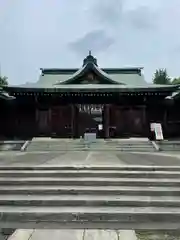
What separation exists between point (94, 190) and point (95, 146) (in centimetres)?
728

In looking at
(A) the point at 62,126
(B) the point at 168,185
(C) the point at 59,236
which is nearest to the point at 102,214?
(C) the point at 59,236

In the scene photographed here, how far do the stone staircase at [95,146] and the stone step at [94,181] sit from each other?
597cm

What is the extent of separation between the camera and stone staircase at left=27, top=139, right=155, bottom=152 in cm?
1373

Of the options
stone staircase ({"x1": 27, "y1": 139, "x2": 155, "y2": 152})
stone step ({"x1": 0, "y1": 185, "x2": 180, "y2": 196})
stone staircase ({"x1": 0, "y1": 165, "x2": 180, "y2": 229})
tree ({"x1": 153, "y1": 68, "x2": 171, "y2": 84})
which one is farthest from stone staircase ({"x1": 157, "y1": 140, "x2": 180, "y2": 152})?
tree ({"x1": 153, "y1": 68, "x2": 171, "y2": 84})

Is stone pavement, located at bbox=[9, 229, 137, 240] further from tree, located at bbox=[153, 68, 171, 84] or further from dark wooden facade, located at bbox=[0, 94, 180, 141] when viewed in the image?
tree, located at bbox=[153, 68, 171, 84]

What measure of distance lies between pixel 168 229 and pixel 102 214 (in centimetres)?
124

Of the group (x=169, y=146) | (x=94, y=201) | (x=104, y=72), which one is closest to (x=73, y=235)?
(x=94, y=201)

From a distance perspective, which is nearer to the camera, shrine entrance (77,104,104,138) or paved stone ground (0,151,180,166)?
paved stone ground (0,151,180,166)

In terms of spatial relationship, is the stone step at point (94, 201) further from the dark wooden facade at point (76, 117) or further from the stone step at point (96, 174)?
the dark wooden facade at point (76, 117)

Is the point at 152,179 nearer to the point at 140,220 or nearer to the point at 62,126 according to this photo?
the point at 140,220

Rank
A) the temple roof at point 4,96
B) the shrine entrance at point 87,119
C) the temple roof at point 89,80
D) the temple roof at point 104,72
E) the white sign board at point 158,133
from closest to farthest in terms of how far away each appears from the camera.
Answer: the white sign board at point 158,133, the temple roof at point 89,80, the temple roof at point 4,96, the shrine entrance at point 87,119, the temple roof at point 104,72

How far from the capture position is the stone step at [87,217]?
568 cm

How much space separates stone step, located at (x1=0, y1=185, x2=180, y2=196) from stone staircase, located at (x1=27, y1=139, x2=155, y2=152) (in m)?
6.38

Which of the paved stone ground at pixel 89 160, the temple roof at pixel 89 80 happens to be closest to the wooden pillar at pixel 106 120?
the temple roof at pixel 89 80
